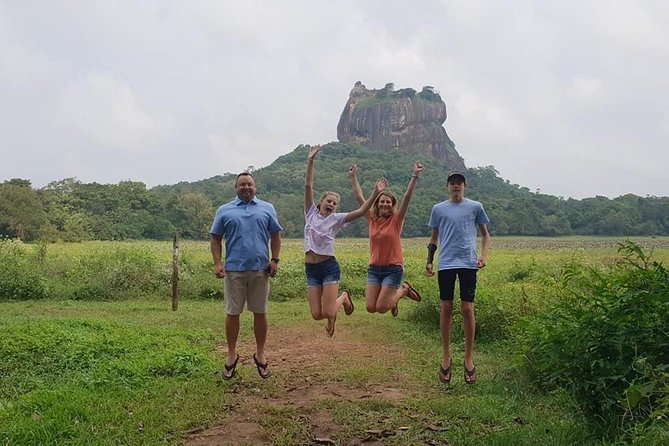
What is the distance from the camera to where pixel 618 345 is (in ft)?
10.1

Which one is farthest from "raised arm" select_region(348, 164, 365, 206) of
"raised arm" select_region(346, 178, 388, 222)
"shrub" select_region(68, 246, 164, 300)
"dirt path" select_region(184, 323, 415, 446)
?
"shrub" select_region(68, 246, 164, 300)

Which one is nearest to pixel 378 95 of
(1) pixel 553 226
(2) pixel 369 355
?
(1) pixel 553 226

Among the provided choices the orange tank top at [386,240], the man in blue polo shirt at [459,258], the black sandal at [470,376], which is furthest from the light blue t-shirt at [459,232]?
the black sandal at [470,376]

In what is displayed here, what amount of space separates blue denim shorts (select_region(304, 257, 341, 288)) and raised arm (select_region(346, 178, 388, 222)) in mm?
487

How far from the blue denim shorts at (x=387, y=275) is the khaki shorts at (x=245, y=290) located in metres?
1.32

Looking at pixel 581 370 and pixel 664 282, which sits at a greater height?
pixel 664 282

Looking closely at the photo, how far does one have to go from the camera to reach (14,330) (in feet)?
22.1

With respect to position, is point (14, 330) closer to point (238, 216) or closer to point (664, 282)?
point (238, 216)

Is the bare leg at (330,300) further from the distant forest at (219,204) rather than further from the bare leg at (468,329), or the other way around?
the distant forest at (219,204)

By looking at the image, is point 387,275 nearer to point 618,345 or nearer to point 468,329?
point 468,329

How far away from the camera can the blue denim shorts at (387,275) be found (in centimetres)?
611

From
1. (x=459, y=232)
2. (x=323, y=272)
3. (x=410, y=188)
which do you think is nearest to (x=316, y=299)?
(x=323, y=272)

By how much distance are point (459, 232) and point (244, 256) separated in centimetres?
196

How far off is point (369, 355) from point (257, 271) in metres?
2.22
